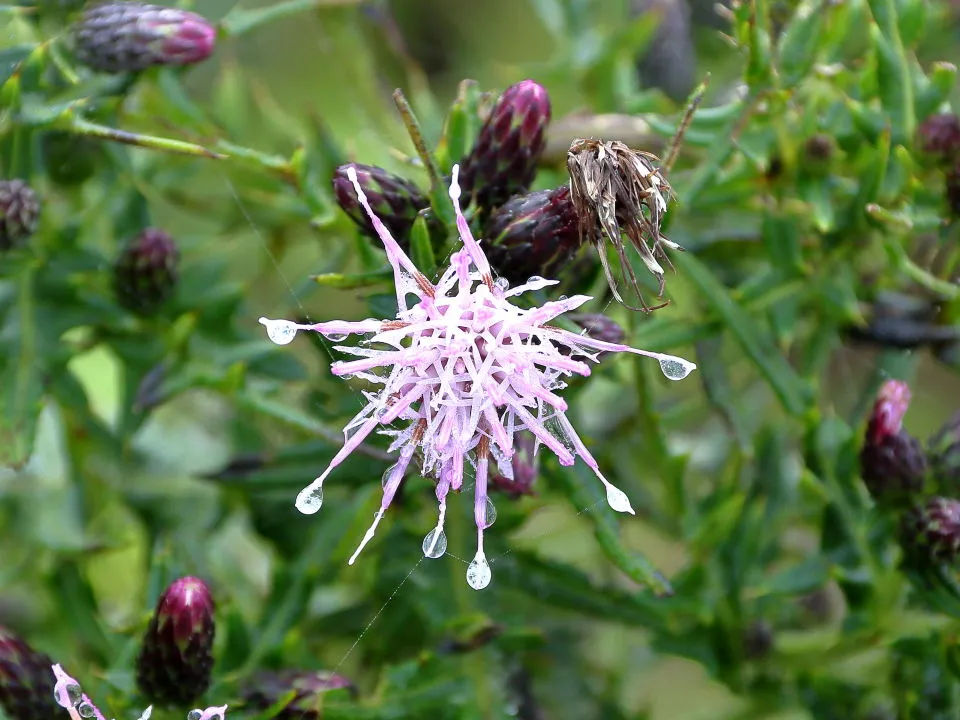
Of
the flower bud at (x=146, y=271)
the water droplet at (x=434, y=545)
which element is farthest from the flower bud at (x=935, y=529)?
the flower bud at (x=146, y=271)

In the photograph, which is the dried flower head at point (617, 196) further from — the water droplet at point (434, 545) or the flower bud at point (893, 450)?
the flower bud at point (893, 450)

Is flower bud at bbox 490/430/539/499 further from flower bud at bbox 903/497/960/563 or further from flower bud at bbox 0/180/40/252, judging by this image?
flower bud at bbox 0/180/40/252

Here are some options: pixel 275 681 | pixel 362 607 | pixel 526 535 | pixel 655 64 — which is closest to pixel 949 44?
pixel 655 64

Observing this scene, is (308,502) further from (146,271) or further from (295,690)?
(146,271)

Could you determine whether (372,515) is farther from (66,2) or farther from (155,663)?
(66,2)

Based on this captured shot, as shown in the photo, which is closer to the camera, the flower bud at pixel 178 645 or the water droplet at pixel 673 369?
the water droplet at pixel 673 369

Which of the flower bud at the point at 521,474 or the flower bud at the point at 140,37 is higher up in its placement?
the flower bud at the point at 140,37
